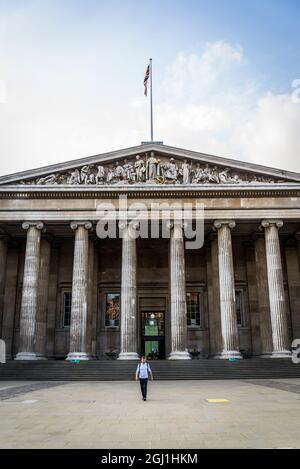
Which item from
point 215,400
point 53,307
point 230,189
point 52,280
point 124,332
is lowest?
point 215,400

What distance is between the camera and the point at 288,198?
99.9ft

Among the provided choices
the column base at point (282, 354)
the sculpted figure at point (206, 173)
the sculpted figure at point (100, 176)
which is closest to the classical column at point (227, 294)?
the column base at point (282, 354)

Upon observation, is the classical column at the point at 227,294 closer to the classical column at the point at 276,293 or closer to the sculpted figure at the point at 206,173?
the classical column at the point at 276,293

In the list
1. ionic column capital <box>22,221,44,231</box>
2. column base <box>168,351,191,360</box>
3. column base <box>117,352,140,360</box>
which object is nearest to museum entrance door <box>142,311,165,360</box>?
column base <box>168,351,191,360</box>

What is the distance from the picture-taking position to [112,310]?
116 feet

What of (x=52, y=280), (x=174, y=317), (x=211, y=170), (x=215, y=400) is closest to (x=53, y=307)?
(x=52, y=280)

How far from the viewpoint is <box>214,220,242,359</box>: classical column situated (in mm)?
28069

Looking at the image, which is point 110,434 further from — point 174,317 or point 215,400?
point 174,317

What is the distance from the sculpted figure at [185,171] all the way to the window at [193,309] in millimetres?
10224

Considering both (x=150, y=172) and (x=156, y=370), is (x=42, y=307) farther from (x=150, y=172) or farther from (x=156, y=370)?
(x=150, y=172)

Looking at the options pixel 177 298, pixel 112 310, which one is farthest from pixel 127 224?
pixel 112 310

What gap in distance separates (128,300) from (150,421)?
18.7m

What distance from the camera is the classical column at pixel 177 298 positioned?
2778cm
